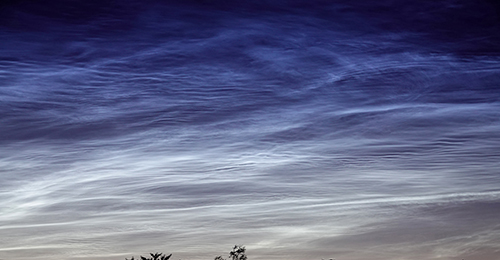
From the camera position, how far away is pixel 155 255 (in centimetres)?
5300

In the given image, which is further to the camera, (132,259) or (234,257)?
(234,257)

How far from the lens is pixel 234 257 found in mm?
60906

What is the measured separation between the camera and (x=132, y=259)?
55.9 metres

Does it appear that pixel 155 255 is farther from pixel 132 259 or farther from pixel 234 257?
pixel 234 257

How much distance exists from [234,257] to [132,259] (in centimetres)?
992

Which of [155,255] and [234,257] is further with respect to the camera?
[234,257]

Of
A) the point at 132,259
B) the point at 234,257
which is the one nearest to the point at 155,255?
the point at 132,259

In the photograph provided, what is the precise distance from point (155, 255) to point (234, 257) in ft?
33.3

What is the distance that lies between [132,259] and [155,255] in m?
3.82
